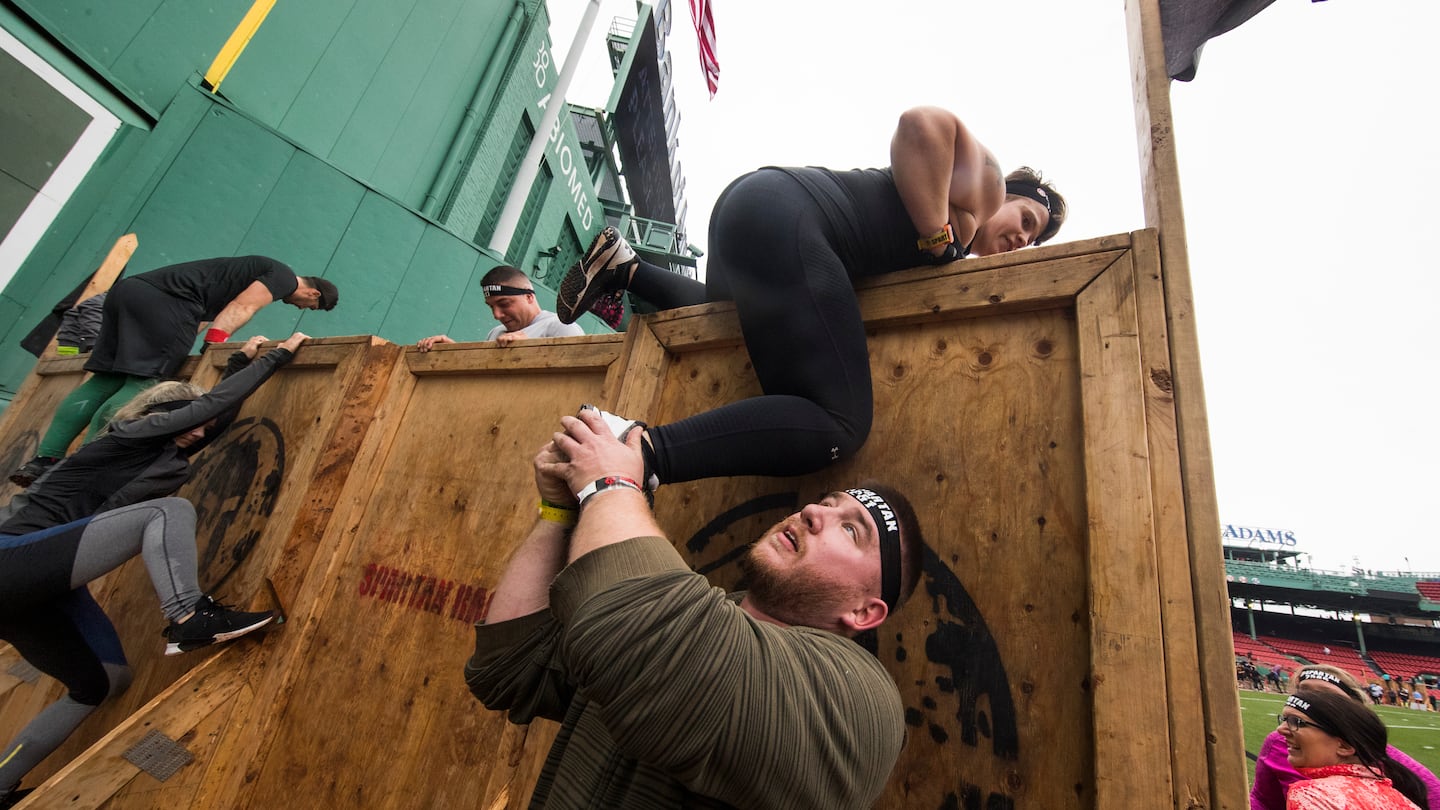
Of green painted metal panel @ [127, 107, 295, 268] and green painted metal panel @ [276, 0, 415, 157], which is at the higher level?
green painted metal panel @ [276, 0, 415, 157]

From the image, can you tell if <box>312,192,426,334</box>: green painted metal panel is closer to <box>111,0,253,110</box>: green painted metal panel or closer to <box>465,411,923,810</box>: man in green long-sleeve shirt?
<box>111,0,253,110</box>: green painted metal panel

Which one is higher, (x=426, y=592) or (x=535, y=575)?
(x=535, y=575)

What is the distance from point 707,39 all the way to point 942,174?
11607 millimetres

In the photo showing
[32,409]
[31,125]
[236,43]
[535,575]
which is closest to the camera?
[535,575]

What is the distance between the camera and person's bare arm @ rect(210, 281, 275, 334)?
369 cm

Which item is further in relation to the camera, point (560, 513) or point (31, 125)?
point (31, 125)

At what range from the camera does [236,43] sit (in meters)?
6.30

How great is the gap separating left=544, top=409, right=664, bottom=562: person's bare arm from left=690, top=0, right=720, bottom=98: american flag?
11.8 metres

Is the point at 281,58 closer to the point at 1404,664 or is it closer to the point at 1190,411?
the point at 1190,411

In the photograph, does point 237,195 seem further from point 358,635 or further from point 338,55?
point 358,635

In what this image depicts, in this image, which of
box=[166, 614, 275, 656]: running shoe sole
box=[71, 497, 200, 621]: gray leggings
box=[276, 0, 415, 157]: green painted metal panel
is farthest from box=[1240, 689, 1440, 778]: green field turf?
box=[276, 0, 415, 157]: green painted metal panel

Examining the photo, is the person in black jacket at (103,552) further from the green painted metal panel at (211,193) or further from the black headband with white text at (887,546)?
the green painted metal panel at (211,193)

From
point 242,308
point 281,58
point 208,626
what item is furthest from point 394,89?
point 208,626

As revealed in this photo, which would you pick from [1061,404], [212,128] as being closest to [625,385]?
[1061,404]
